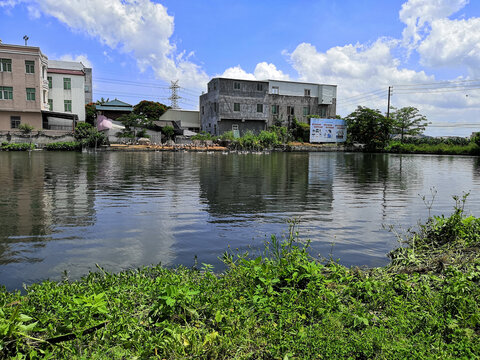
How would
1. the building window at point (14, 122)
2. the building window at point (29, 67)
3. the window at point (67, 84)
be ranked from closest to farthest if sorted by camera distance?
the building window at point (29, 67)
the building window at point (14, 122)
the window at point (67, 84)

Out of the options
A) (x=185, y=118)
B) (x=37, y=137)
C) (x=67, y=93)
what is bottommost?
(x=37, y=137)

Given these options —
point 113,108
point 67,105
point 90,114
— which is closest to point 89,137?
point 67,105

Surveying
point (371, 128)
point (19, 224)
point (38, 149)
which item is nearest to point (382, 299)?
point (19, 224)

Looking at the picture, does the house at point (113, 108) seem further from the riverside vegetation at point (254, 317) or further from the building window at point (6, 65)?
the riverside vegetation at point (254, 317)

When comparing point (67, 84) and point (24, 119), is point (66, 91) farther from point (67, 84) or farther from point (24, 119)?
point (24, 119)

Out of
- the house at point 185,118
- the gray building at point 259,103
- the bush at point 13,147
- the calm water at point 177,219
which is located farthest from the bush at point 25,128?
the calm water at point 177,219

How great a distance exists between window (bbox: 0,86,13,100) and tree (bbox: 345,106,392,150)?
4519 centimetres

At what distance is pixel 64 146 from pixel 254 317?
42036mm

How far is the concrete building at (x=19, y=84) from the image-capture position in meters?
40.9

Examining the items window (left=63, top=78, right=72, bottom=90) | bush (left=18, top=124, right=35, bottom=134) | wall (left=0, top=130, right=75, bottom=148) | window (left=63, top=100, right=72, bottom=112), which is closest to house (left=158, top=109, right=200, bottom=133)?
window (left=63, top=100, right=72, bottom=112)

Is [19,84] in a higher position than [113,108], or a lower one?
higher

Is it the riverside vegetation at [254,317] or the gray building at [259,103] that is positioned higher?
the gray building at [259,103]

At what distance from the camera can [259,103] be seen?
54.8 meters

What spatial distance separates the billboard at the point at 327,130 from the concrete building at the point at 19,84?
120 ft
